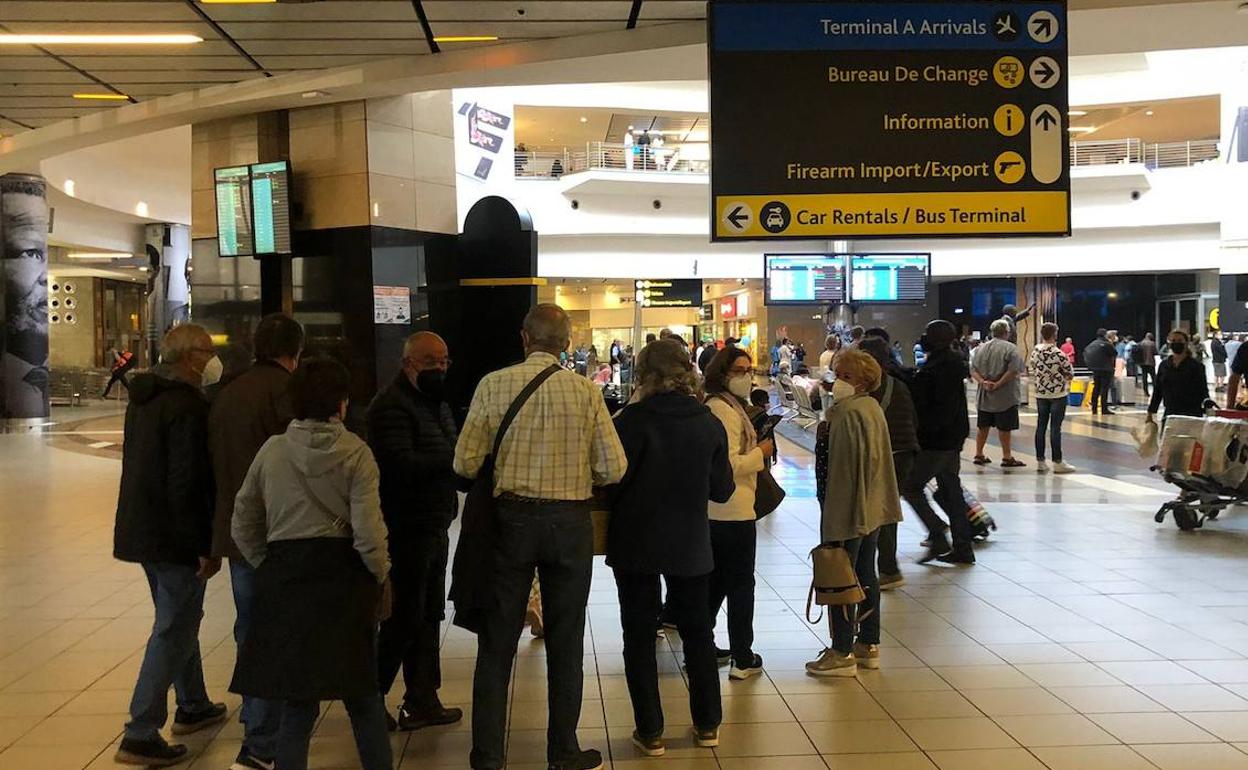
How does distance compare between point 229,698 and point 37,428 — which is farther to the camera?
point 37,428

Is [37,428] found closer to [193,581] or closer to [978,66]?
[193,581]

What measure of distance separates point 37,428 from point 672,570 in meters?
18.8

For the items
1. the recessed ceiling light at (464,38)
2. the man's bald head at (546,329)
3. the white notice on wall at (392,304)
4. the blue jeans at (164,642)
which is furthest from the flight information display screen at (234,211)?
the man's bald head at (546,329)

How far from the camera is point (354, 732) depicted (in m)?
3.38

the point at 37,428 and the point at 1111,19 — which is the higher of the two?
the point at 1111,19

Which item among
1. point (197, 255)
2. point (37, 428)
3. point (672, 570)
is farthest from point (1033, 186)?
point (37, 428)

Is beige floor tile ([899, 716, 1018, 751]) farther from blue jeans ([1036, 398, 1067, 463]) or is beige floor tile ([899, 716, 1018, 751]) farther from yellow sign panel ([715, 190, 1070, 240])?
blue jeans ([1036, 398, 1067, 463])

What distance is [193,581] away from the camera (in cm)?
400

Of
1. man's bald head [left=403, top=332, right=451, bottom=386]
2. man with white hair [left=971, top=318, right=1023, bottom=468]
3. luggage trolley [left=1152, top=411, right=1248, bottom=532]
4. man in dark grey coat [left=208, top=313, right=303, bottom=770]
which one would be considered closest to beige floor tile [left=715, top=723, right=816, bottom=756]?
man in dark grey coat [left=208, top=313, right=303, bottom=770]

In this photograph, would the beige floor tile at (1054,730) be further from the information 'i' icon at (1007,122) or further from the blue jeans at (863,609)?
the information 'i' icon at (1007,122)

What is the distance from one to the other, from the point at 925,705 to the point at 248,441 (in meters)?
3.04

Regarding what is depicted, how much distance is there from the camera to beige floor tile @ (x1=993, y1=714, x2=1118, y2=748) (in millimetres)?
4031

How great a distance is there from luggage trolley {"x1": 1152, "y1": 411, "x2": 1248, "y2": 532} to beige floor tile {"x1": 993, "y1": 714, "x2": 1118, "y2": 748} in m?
4.69

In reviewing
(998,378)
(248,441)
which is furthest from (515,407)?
(998,378)
